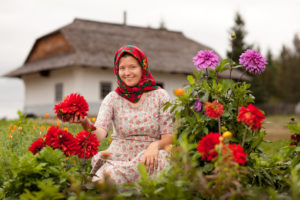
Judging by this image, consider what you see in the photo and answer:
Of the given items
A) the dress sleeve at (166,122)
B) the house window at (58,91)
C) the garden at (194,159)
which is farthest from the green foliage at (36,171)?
the house window at (58,91)

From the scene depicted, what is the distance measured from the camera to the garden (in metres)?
1.89

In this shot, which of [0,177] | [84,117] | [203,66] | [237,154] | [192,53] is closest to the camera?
[237,154]

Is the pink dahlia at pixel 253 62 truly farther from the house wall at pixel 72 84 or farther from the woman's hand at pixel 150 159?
the house wall at pixel 72 84

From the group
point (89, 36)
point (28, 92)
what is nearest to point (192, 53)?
point (89, 36)

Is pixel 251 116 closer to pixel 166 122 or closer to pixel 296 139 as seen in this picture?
pixel 166 122

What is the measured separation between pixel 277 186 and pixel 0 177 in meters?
2.51

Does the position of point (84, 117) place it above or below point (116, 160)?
above

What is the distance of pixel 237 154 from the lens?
192cm

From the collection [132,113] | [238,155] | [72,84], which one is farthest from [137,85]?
[72,84]

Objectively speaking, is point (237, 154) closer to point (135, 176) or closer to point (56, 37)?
point (135, 176)

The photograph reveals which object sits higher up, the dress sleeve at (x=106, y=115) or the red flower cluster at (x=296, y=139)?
the dress sleeve at (x=106, y=115)

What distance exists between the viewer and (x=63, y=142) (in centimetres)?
253

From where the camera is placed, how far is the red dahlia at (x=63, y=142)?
2.50 m

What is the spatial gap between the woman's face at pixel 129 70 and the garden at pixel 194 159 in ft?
2.00
